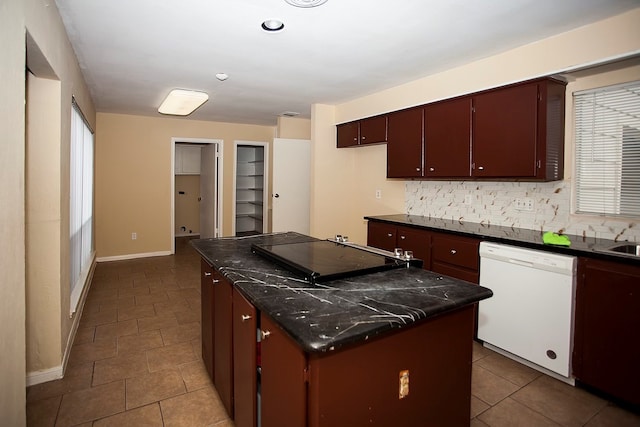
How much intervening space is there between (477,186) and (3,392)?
3.56 metres

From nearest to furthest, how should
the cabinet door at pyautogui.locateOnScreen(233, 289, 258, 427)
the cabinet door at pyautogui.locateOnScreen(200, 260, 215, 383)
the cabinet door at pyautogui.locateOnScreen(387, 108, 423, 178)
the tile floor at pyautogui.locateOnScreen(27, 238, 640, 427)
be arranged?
1. the cabinet door at pyautogui.locateOnScreen(233, 289, 258, 427)
2. the tile floor at pyautogui.locateOnScreen(27, 238, 640, 427)
3. the cabinet door at pyautogui.locateOnScreen(200, 260, 215, 383)
4. the cabinet door at pyautogui.locateOnScreen(387, 108, 423, 178)

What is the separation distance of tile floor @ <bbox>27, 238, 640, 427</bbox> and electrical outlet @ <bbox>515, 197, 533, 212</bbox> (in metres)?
1.22

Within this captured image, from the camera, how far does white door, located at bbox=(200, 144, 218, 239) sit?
6.57 meters

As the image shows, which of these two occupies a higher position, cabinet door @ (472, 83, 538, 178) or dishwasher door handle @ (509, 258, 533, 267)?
cabinet door @ (472, 83, 538, 178)

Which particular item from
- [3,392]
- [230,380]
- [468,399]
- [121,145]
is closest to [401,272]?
[468,399]

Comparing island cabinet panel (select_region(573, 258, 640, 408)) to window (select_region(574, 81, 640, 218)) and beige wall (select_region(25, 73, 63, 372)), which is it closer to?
window (select_region(574, 81, 640, 218))

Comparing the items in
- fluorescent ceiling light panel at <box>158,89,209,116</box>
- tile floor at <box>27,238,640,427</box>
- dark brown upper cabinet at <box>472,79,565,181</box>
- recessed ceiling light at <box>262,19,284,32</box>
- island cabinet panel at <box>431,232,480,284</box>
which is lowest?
tile floor at <box>27,238,640,427</box>

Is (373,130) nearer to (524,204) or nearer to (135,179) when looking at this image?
(524,204)

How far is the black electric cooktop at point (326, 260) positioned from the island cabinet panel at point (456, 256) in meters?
1.23

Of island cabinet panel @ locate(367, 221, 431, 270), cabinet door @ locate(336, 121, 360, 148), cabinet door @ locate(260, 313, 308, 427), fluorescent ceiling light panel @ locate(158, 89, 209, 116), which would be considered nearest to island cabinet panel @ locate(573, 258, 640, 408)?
island cabinet panel @ locate(367, 221, 431, 270)

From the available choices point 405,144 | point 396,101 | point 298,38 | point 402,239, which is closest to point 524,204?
point 402,239

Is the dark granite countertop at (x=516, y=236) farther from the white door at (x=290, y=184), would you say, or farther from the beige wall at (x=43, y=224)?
the beige wall at (x=43, y=224)

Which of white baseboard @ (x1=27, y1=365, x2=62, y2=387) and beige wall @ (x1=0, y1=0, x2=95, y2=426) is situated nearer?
beige wall @ (x1=0, y1=0, x2=95, y2=426)

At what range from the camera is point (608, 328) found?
84.4 inches
